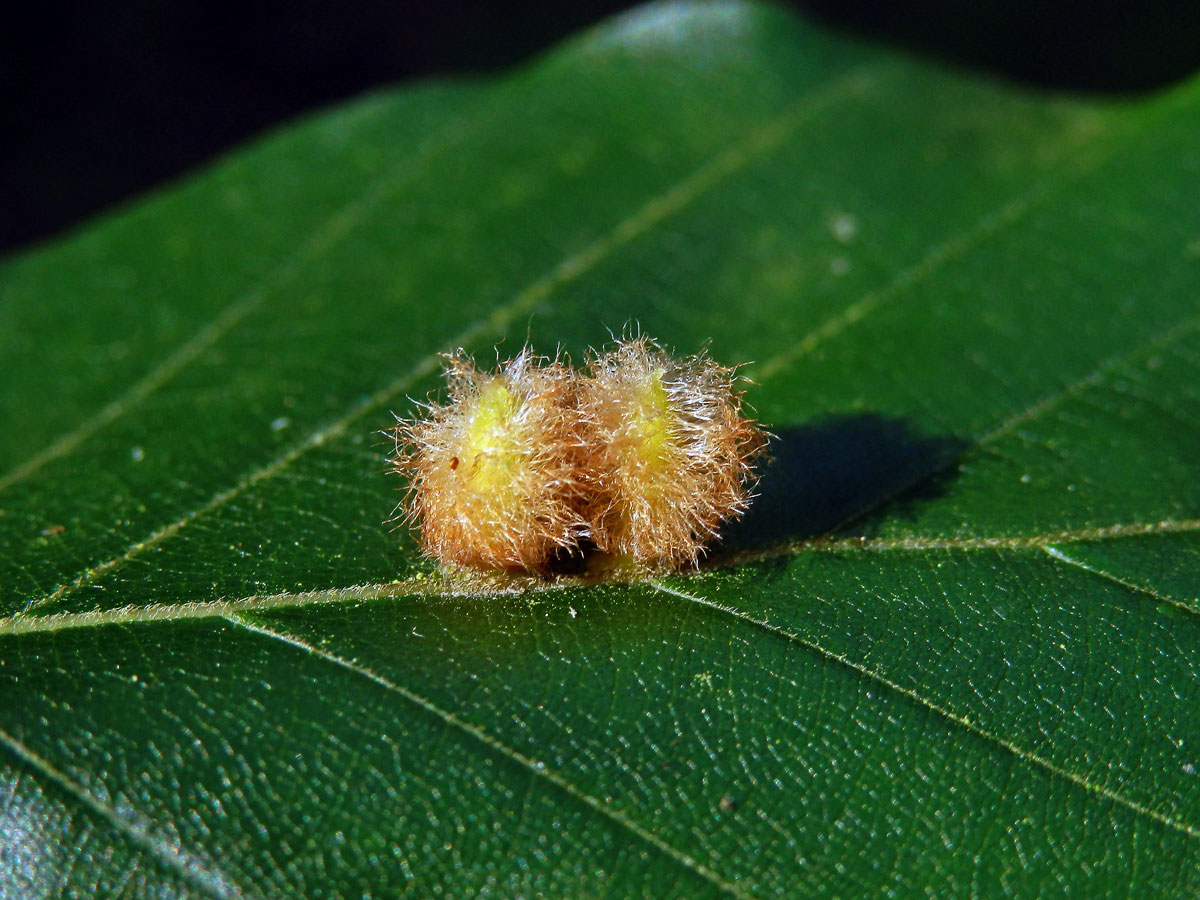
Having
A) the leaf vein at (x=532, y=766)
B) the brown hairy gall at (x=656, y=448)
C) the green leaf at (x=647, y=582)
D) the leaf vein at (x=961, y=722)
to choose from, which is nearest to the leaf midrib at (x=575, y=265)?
the green leaf at (x=647, y=582)

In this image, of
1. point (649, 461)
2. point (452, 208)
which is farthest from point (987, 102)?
point (649, 461)

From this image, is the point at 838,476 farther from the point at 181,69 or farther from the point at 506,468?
the point at 181,69

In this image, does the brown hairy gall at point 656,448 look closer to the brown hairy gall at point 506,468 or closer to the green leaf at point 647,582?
the brown hairy gall at point 506,468

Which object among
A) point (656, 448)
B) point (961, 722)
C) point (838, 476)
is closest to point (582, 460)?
point (656, 448)

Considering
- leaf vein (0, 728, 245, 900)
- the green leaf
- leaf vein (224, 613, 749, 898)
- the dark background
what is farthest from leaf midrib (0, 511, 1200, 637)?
the dark background

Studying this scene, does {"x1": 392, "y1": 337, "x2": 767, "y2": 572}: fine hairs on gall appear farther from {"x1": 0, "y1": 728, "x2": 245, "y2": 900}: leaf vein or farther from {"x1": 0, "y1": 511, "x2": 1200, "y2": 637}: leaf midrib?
{"x1": 0, "y1": 728, "x2": 245, "y2": 900}: leaf vein
